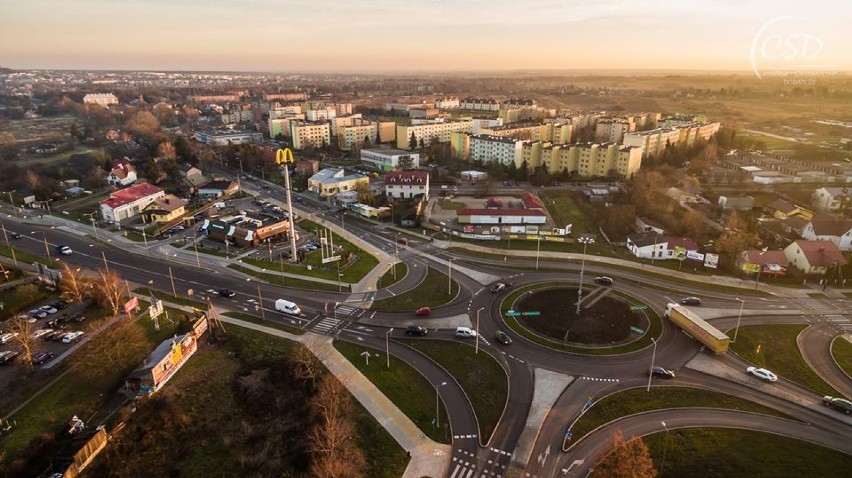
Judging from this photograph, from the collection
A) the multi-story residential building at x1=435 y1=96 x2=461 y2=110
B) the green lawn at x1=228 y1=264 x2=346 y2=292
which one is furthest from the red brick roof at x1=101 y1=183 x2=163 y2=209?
the multi-story residential building at x1=435 y1=96 x2=461 y2=110

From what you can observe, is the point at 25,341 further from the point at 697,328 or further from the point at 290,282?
the point at 697,328

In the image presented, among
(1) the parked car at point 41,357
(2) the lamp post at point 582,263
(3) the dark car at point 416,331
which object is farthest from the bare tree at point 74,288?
(2) the lamp post at point 582,263

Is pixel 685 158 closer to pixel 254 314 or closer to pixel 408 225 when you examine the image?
pixel 408 225

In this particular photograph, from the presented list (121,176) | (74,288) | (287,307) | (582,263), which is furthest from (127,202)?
(582,263)

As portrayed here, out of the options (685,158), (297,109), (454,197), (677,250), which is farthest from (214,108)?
(677,250)

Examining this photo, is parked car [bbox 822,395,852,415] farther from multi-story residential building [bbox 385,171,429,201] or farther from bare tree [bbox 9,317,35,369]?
multi-story residential building [bbox 385,171,429,201]
